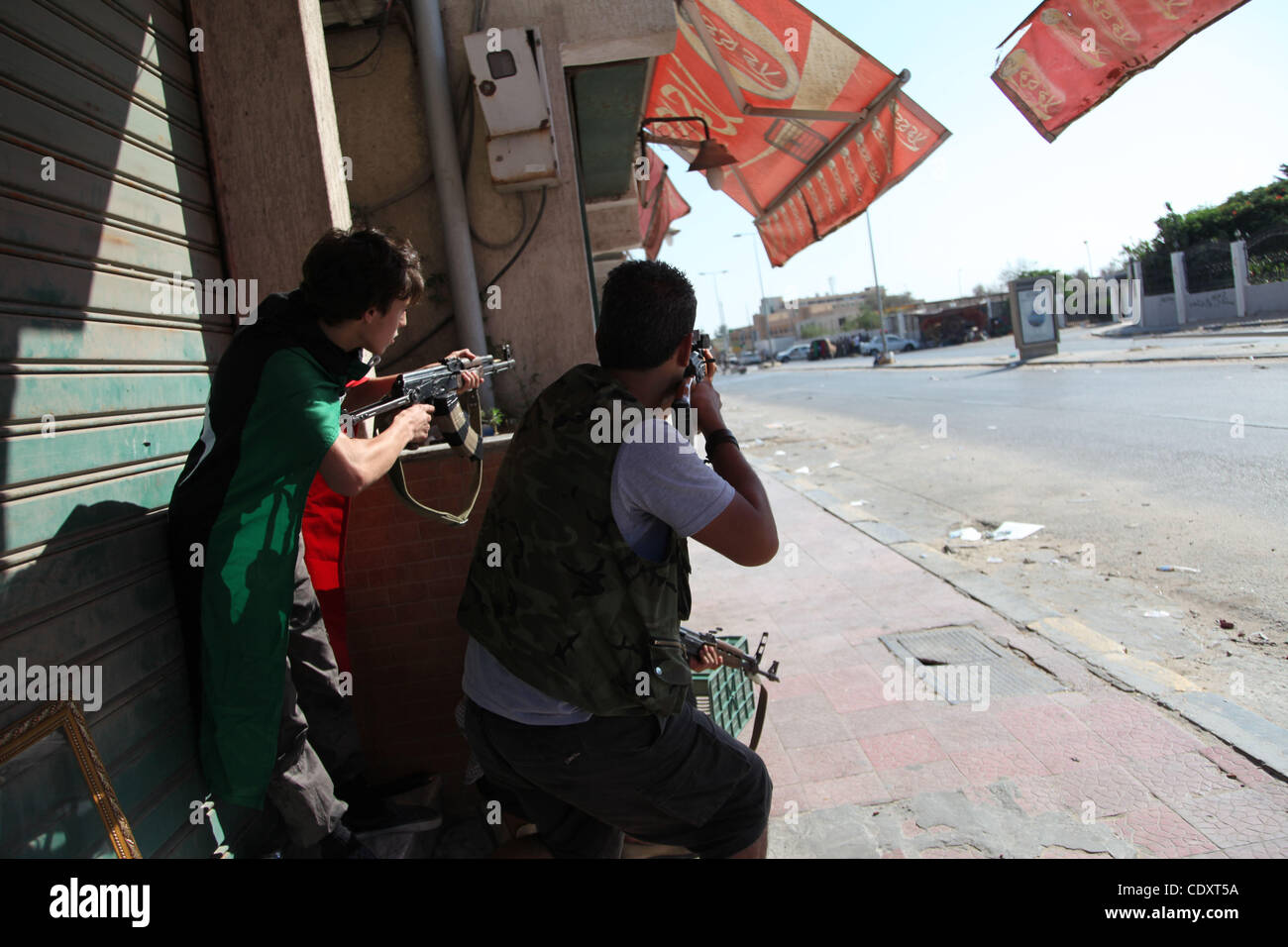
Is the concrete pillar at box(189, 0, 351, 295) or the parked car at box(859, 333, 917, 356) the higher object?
the parked car at box(859, 333, 917, 356)

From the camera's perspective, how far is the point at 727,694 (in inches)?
137

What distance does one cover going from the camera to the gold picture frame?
5.38ft

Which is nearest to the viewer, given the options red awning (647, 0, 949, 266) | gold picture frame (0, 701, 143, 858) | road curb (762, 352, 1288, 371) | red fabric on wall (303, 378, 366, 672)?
gold picture frame (0, 701, 143, 858)

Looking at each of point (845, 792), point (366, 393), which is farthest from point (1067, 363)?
point (366, 393)

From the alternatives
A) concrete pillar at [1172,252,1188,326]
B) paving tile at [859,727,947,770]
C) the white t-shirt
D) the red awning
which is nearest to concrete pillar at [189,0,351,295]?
the white t-shirt

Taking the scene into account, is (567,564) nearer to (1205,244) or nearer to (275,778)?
(275,778)

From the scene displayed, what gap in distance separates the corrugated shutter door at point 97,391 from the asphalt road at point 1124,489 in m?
4.29

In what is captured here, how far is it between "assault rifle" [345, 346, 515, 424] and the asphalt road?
3.70 metres

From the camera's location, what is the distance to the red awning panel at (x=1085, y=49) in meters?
4.31

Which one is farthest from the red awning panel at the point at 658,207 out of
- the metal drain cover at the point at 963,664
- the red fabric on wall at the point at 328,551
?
the red fabric on wall at the point at 328,551

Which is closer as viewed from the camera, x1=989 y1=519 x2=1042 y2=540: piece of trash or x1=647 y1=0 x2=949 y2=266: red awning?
x1=647 y1=0 x2=949 y2=266: red awning

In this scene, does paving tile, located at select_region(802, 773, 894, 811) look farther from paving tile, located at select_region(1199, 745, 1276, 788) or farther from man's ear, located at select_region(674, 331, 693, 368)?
man's ear, located at select_region(674, 331, 693, 368)
